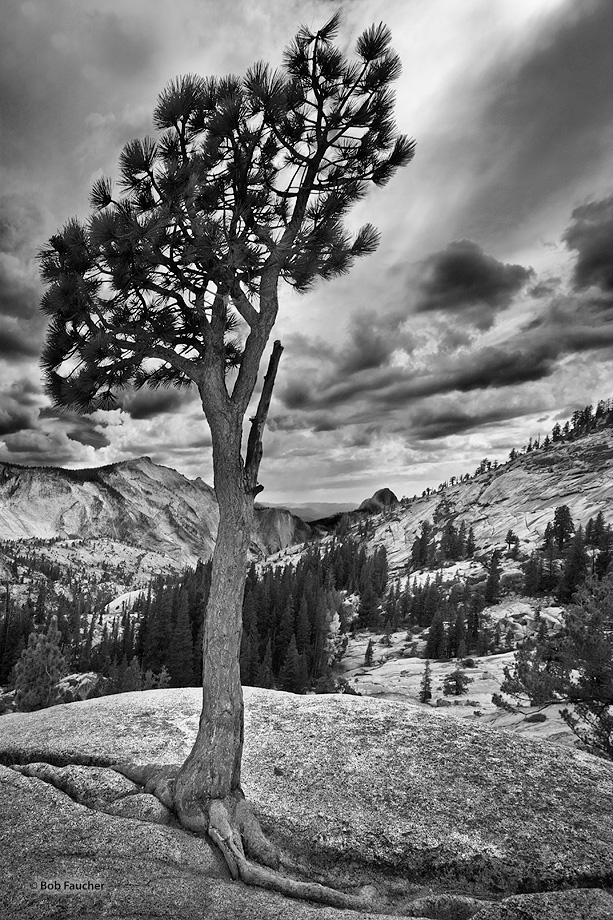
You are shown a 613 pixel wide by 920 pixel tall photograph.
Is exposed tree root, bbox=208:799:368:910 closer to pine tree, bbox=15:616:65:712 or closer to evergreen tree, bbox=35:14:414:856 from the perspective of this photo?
evergreen tree, bbox=35:14:414:856

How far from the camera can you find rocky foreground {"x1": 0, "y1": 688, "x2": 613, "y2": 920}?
4.96 m

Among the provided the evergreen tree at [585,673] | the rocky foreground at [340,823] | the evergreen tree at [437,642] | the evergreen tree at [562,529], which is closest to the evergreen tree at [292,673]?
the evergreen tree at [437,642]

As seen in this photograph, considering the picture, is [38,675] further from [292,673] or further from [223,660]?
[292,673]

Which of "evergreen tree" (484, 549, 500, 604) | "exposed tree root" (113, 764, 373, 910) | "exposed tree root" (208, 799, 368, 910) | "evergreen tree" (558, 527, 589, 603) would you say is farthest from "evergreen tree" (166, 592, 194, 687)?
"evergreen tree" (558, 527, 589, 603)

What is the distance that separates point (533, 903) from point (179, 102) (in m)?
12.7

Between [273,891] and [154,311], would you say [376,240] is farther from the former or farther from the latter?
[273,891]

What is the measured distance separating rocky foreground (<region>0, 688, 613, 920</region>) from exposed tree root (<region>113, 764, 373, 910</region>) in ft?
0.68

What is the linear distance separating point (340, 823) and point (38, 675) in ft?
107

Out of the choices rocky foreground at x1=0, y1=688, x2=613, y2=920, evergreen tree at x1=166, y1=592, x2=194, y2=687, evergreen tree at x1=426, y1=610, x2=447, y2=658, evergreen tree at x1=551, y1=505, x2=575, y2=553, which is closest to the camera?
rocky foreground at x1=0, y1=688, x2=613, y2=920

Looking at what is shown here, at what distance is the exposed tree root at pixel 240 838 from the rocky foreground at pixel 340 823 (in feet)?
0.68

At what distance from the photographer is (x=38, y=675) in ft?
104

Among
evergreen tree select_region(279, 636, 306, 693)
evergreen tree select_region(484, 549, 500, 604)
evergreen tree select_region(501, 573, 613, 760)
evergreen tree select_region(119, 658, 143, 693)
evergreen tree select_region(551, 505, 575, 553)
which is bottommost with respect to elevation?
evergreen tree select_region(279, 636, 306, 693)

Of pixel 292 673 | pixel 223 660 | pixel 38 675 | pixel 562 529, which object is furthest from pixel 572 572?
pixel 223 660

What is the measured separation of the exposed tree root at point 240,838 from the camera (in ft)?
17.8
